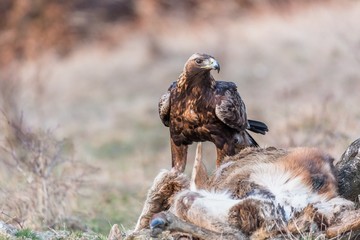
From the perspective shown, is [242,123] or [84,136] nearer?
[242,123]

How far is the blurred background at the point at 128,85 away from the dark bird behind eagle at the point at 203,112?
1.03 meters

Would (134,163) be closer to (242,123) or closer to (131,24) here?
(242,123)

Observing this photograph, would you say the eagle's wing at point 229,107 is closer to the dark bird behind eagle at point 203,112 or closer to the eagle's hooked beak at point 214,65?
the dark bird behind eagle at point 203,112

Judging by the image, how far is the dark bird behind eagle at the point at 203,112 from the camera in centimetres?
725

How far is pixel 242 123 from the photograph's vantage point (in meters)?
7.39

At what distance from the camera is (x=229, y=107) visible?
720 cm

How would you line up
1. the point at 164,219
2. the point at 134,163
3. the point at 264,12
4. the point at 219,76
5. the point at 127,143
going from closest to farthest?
the point at 164,219
the point at 134,163
the point at 127,143
the point at 219,76
the point at 264,12

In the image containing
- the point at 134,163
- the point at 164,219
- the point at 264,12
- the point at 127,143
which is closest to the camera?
the point at 164,219

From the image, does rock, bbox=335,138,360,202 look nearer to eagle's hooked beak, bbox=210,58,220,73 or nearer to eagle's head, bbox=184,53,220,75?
eagle's hooked beak, bbox=210,58,220,73

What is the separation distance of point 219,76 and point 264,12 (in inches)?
102

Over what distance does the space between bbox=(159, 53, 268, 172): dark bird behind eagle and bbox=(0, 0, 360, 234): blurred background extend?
103cm

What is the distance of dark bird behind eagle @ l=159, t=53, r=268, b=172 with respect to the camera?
725 cm

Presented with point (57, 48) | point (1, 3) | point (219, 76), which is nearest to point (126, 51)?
point (57, 48)

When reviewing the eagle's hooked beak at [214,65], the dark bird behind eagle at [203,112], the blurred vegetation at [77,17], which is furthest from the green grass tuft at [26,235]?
the blurred vegetation at [77,17]
